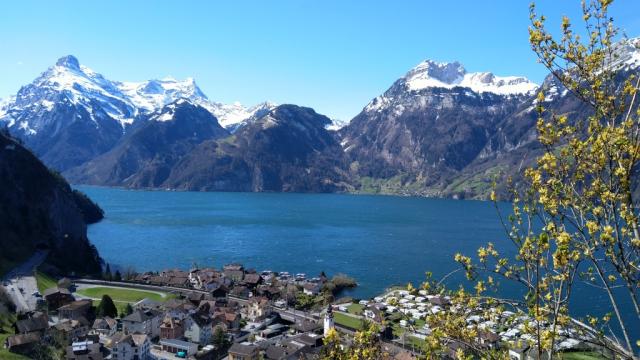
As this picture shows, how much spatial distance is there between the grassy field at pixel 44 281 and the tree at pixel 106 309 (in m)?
13.0

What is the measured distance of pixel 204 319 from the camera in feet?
176

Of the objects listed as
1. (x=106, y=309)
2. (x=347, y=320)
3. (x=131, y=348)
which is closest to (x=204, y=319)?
(x=131, y=348)

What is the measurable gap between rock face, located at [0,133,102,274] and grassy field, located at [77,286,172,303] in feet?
54.6

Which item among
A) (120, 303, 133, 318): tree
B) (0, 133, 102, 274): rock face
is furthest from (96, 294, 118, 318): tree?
(0, 133, 102, 274): rock face

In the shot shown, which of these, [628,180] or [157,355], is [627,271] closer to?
[628,180]

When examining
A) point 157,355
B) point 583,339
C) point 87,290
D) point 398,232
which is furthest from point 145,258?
point 583,339

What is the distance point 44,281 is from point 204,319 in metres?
31.7

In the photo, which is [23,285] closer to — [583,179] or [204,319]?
[204,319]

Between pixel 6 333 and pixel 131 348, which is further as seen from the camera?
pixel 6 333

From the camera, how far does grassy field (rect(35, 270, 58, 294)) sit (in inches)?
2641

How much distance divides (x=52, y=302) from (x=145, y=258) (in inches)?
1854

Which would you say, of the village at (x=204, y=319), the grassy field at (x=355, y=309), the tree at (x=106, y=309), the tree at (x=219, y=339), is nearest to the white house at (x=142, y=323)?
the village at (x=204, y=319)

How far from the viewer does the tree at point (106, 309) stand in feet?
188

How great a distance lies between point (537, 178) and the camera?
24.6 feet
